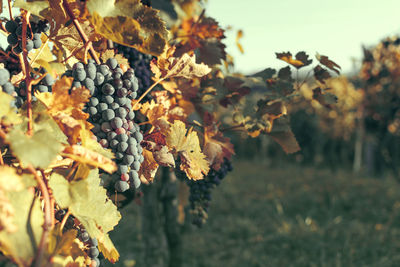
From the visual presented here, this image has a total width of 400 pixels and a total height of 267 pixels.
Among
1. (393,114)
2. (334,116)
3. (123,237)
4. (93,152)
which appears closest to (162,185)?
(93,152)

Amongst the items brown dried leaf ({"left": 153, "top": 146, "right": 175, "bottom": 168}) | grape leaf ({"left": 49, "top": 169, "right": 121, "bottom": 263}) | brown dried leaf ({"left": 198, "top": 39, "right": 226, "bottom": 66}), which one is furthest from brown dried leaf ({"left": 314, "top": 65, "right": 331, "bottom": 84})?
grape leaf ({"left": 49, "top": 169, "right": 121, "bottom": 263})

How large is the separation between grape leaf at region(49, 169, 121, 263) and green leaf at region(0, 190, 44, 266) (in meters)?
0.06

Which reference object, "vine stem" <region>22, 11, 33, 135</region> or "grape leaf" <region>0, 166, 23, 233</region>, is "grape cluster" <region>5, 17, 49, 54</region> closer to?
"vine stem" <region>22, 11, 33, 135</region>

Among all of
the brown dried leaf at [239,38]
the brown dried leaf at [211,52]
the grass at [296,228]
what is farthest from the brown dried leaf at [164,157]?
the grass at [296,228]

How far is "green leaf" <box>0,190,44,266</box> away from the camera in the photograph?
2.05 feet

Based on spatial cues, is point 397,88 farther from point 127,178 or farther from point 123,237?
point 127,178

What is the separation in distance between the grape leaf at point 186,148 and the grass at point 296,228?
3.37m

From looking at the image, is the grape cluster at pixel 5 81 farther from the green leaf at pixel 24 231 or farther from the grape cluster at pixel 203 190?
the grape cluster at pixel 203 190

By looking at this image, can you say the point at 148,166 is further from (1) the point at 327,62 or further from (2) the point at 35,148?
(1) the point at 327,62

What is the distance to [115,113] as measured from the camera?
94 cm

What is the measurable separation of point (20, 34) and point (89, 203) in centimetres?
49

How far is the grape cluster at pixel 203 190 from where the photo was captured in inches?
67.4

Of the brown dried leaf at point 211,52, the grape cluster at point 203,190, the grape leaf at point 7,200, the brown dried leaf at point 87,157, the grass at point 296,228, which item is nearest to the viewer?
the grape leaf at point 7,200

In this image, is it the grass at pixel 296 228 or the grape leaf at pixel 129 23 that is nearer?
the grape leaf at pixel 129 23
